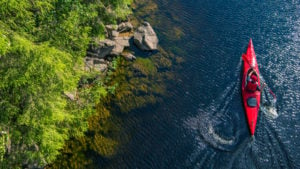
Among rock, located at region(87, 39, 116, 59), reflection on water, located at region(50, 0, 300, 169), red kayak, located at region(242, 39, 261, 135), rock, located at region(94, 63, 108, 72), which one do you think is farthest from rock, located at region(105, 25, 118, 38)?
red kayak, located at region(242, 39, 261, 135)

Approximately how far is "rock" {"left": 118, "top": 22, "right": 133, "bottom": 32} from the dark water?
2.23 metres

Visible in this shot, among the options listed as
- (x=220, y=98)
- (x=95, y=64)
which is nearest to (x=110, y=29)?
(x=95, y=64)

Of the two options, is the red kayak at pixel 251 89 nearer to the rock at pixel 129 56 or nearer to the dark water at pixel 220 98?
the dark water at pixel 220 98

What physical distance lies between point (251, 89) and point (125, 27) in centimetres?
969

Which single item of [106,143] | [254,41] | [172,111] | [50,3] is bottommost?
[106,143]

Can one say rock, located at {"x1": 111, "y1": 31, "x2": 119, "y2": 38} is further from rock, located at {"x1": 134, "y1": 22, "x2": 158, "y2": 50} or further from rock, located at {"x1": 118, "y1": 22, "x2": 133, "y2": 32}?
rock, located at {"x1": 134, "y1": 22, "x2": 158, "y2": 50}

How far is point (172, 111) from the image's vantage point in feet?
→ 54.8

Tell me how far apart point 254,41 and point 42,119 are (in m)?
16.0

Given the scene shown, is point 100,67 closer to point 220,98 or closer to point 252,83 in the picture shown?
Answer: point 220,98

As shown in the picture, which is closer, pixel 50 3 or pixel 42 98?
pixel 42 98

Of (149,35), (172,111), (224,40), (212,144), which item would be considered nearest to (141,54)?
(149,35)

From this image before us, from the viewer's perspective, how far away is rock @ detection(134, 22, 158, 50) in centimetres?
1934

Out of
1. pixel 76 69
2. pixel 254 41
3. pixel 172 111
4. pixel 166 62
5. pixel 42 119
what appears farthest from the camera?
pixel 254 41

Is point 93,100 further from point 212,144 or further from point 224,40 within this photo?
point 224,40
